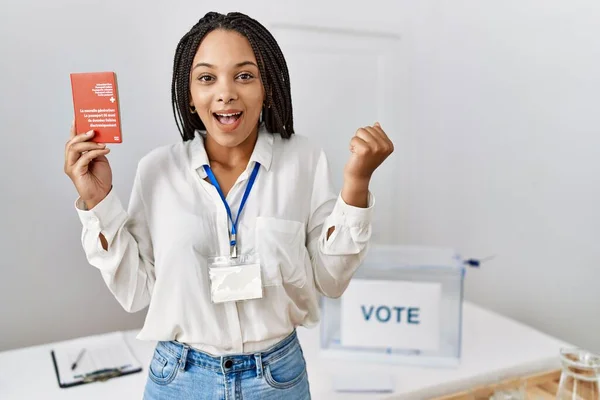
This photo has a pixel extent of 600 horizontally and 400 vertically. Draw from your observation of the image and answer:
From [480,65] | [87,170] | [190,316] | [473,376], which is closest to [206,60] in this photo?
[87,170]

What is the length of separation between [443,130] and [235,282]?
1256 mm

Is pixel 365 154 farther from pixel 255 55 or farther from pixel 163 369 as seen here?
pixel 163 369

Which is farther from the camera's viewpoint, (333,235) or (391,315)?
(391,315)

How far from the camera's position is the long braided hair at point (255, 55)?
0.81 metres

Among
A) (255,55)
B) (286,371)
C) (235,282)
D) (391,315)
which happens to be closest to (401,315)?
(391,315)

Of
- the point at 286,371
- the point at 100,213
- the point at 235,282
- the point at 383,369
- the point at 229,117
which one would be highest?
the point at 229,117

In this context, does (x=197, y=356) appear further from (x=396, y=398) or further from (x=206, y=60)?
(x=396, y=398)

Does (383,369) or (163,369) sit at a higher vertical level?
(163,369)

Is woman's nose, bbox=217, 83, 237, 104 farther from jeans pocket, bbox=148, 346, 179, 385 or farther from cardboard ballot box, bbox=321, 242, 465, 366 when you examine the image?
cardboard ballot box, bbox=321, 242, 465, 366

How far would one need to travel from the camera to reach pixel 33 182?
1382mm

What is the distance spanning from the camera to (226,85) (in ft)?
2.59

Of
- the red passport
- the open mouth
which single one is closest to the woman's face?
the open mouth

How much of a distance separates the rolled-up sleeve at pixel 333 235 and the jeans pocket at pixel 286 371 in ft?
0.39

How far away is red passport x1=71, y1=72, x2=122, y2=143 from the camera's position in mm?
772
